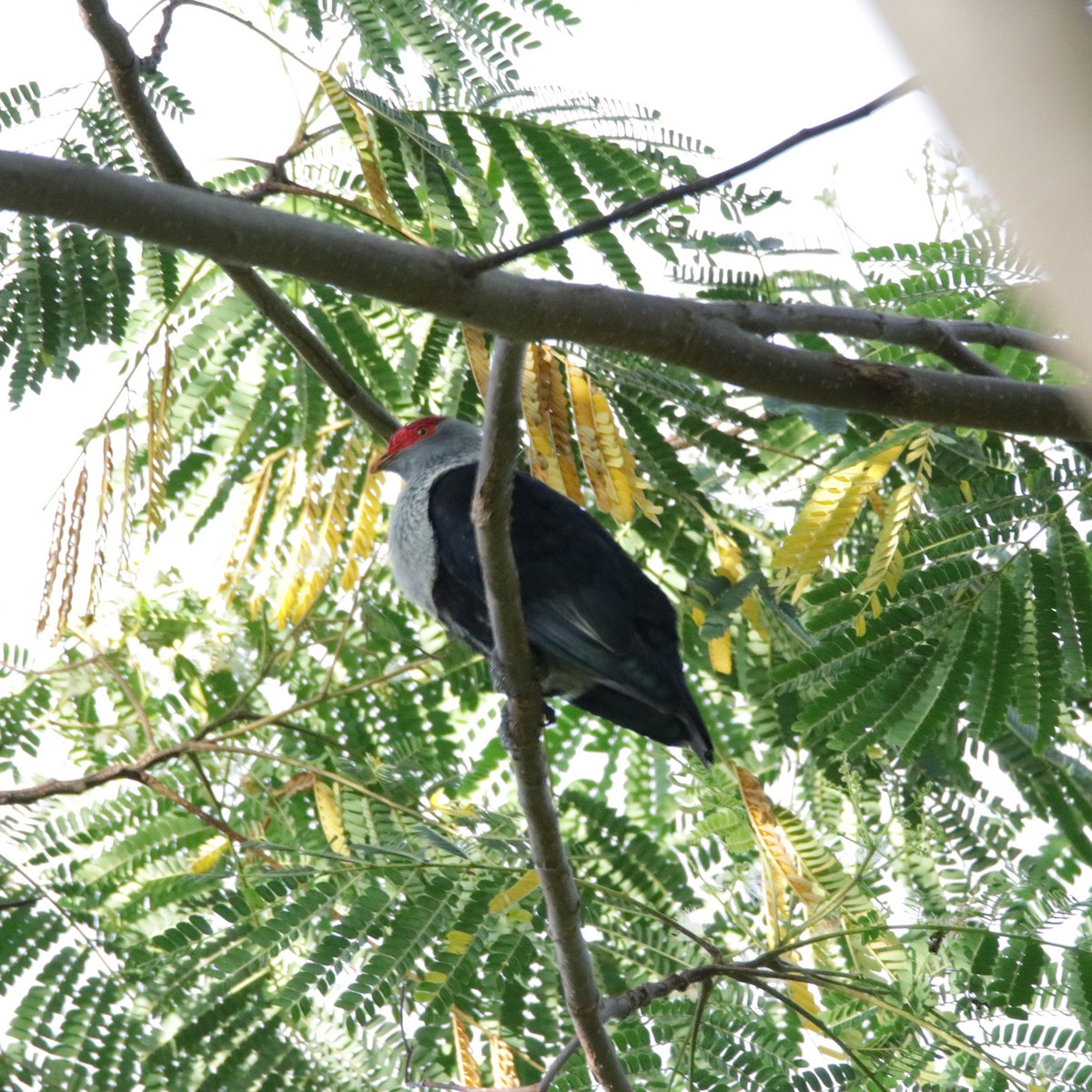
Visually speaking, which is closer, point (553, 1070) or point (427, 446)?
point (553, 1070)

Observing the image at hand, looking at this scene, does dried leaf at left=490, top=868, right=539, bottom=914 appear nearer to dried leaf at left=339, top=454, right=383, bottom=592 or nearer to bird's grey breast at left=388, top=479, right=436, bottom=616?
bird's grey breast at left=388, top=479, right=436, bottom=616

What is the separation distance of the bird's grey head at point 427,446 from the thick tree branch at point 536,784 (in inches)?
50.5

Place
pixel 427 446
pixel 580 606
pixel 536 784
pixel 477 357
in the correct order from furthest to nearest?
pixel 427 446 < pixel 580 606 < pixel 477 357 < pixel 536 784

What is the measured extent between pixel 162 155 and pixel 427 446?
1.40 meters

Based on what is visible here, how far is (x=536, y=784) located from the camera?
127 inches

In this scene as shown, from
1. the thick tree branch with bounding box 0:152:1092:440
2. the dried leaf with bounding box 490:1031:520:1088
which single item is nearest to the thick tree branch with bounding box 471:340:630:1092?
the dried leaf with bounding box 490:1031:520:1088

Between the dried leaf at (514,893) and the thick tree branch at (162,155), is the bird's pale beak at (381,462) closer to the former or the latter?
the thick tree branch at (162,155)

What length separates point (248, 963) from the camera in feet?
11.5

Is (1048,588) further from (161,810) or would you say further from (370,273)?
(161,810)

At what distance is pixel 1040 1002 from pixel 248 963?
2130 millimetres

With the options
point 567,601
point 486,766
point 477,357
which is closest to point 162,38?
point 477,357

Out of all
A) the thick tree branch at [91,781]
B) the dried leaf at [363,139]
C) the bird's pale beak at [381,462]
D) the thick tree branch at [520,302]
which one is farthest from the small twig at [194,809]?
the thick tree branch at [520,302]

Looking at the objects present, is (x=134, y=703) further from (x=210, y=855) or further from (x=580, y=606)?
(x=580, y=606)

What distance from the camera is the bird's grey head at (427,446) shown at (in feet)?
14.9
